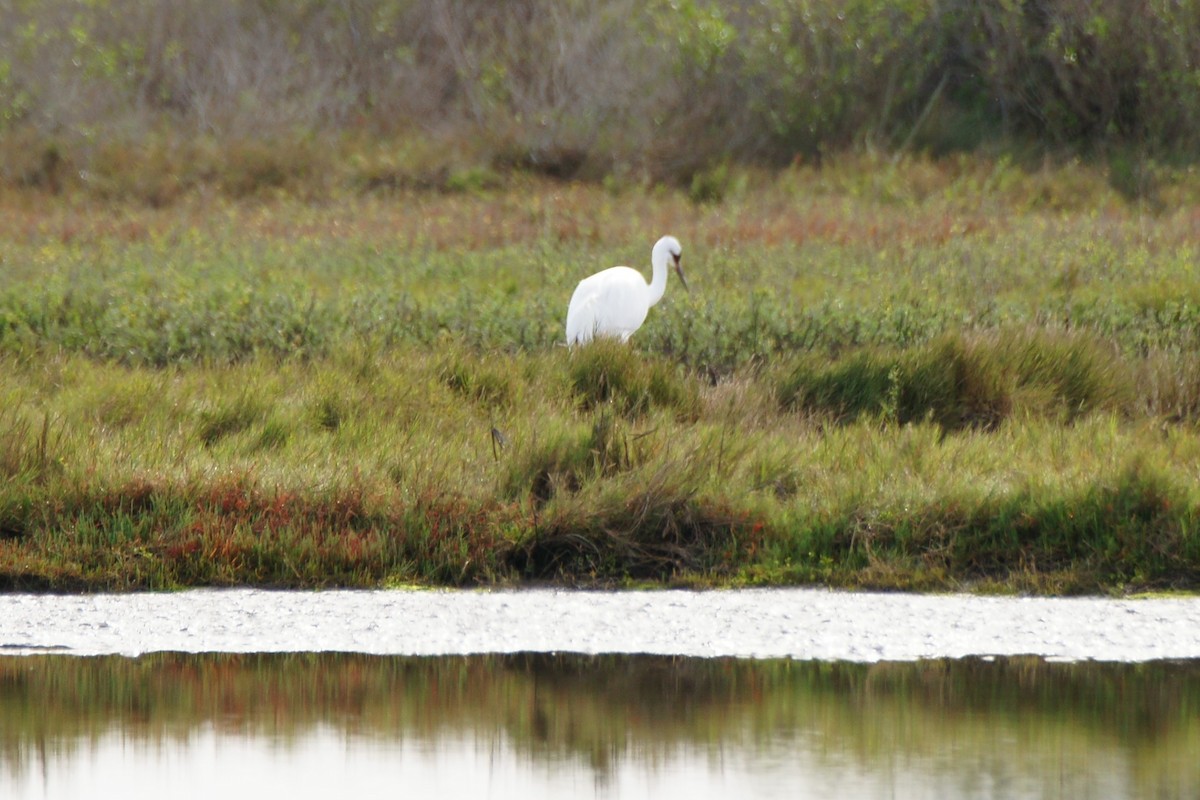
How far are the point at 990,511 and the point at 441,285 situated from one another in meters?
7.94

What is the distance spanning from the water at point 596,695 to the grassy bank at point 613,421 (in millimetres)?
299

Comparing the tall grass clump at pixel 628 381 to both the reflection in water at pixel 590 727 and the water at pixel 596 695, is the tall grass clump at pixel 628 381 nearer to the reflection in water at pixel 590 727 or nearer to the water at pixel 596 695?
the water at pixel 596 695

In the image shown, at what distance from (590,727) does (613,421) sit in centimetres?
272

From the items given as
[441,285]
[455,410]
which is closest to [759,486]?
[455,410]

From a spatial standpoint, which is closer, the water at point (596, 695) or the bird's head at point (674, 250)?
the water at point (596, 695)

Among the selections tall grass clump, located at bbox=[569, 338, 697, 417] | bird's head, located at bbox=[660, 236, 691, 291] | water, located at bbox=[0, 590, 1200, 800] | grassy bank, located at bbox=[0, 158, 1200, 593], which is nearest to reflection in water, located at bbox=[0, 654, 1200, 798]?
water, located at bbox=[0, 590, 1200, 800]

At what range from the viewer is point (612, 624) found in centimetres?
655

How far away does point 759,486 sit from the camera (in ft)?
25.6

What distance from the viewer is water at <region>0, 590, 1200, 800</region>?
5.00m

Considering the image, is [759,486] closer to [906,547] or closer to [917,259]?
[906,547]

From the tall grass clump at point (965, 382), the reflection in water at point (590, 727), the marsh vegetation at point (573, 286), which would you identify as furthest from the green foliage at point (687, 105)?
the reflection in water at point (590, 727)

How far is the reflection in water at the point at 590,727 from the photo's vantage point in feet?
16.3

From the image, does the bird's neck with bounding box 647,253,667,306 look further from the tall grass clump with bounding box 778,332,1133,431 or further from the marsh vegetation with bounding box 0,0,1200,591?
the tall grass clump with bounding box 778,332,1133,431

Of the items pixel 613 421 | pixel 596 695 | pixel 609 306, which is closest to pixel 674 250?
pixel 609 306
